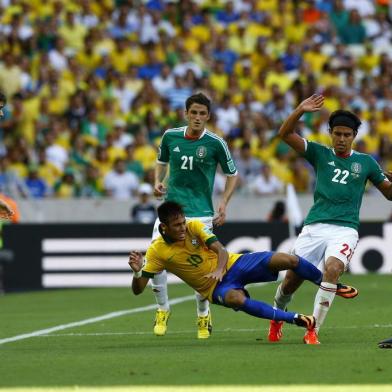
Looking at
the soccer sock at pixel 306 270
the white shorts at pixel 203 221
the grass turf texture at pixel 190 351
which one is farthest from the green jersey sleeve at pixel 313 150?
the grass turf texture at pixel 190 351

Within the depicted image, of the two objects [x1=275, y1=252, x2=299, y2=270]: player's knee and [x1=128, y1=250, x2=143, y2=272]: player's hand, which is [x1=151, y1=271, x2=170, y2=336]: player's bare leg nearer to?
[x1=128, y1=250, x2=143, y2=272]: player's hand

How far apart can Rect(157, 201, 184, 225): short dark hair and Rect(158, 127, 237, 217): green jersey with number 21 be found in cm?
139

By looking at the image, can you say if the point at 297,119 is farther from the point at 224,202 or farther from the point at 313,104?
the point at 224,202

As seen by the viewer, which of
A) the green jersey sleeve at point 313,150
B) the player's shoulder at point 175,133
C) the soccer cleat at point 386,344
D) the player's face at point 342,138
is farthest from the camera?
the player's shoulder at point 175,133

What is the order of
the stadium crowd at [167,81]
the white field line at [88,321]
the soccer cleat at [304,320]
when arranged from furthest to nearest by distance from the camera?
the stadium crowd at [167,81], the white field line at [88,321], the soccer cleat at [304,320]

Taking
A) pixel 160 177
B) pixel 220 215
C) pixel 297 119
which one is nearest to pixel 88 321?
pixel 160 177

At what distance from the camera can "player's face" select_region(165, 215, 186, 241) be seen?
1093 centimetres

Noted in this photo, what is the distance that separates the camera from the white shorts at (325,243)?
11.2m

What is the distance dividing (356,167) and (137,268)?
2.13 m

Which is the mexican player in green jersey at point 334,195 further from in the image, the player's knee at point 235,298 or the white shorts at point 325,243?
the player's knee at point 235,298

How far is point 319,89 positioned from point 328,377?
17.8 m

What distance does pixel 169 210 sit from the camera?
35.6 feet

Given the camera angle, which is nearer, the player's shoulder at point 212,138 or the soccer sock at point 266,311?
the soccer sock at point 266,311

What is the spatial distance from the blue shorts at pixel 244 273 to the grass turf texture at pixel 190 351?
481 millimetres
